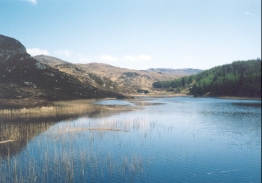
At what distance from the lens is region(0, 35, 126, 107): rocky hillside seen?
140 metres

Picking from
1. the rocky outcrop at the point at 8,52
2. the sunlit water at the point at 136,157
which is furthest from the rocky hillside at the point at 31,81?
the sunlit water at the point at 136,157

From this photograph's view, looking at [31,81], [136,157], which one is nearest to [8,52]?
[31,81]

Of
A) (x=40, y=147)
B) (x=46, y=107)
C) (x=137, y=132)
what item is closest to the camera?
(x=40, y=147)

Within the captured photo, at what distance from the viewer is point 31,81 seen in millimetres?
163500

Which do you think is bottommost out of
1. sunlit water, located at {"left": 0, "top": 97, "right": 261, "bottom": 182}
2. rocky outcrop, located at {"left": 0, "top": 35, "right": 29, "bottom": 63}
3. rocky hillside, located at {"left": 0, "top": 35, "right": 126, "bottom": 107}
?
sunlit water, located at {"left": 0, "top": 97, "right": 261, "bottom": 182}

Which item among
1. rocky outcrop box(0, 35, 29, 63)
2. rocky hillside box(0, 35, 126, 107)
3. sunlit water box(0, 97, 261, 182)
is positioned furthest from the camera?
rocky outcrop box(0, 35, 29, 63)

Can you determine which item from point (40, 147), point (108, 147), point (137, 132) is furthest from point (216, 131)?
point (40, 147)

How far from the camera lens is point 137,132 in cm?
5316

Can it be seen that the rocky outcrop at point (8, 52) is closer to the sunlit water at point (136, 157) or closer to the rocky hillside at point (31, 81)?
the rocky hillside at point (31, 81)

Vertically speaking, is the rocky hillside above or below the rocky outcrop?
below

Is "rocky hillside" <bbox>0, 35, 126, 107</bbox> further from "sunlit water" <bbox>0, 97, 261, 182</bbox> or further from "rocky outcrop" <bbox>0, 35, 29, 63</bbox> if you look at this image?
"sunlit water" <bbox>0, 97, 261, 182</bbox>

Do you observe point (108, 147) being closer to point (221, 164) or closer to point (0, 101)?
point (221, 164)

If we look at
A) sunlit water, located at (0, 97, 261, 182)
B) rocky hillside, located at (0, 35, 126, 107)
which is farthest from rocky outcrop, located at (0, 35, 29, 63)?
sunlit water, located at (0, 97, 261, 182)

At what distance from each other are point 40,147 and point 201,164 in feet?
87.6
